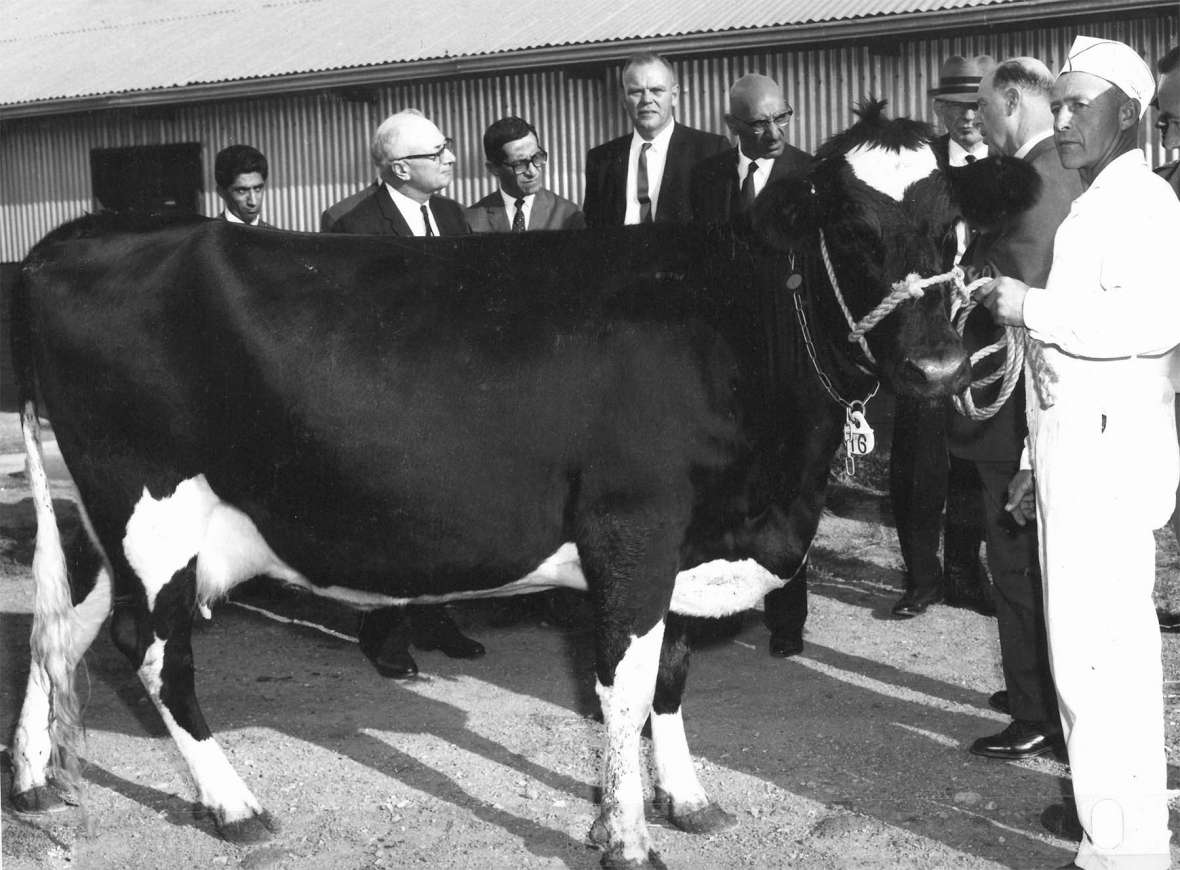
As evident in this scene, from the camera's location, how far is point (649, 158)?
666 centimetres

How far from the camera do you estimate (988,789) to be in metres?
4.58

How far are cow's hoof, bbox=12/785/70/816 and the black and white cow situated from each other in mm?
15

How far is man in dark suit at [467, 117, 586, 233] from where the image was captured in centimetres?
655

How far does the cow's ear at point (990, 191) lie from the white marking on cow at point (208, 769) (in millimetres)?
2698

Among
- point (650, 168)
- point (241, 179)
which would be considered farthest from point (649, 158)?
point (241, 179)

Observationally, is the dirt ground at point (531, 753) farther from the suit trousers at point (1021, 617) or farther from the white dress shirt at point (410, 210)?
the white dress shirt at point (410, 210)

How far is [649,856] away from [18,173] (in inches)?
559

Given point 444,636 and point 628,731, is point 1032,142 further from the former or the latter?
point 444,636

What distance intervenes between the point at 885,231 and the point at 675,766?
1727 millimetres

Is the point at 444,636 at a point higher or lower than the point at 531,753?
higher

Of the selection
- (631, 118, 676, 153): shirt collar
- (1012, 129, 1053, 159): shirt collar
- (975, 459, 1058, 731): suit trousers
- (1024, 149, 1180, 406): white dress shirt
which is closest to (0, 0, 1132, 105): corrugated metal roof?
(631, 118, 676, 153): shirt collar

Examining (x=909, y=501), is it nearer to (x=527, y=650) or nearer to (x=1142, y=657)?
(x=527, y=650)

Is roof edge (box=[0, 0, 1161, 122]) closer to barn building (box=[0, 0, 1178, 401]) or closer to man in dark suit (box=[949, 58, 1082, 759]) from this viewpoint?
barn building (box=[0, 0, 1178, 401])

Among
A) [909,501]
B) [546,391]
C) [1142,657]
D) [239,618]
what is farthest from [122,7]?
[1142,657]
